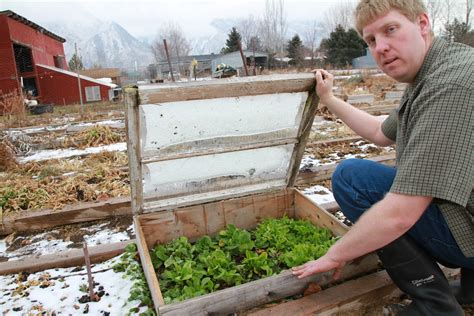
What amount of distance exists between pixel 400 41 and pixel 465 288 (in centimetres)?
137

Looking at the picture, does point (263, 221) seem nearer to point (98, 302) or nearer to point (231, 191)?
point (231, 191)

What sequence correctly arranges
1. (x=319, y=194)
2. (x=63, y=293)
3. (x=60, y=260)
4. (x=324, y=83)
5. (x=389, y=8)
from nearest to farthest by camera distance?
(x=389, y=8), (x=324, y=83), (x=63, y=293), (x=60, y=260), (x=319, y=194)

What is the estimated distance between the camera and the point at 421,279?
168cm

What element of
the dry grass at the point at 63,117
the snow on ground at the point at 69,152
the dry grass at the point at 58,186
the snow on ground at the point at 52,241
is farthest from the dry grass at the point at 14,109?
the snow on ground at the point at 52,241

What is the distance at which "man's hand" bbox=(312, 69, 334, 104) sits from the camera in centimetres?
219

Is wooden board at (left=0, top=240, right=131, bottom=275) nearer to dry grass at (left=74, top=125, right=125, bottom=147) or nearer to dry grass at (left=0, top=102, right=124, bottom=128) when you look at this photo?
dry grass at (left=74, top=125, right=125, bottom=147)

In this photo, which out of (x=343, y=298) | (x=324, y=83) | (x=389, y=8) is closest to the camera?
(x=389, y=8)

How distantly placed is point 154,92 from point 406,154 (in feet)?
4.09

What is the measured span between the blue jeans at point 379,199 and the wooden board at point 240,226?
0.36 meters

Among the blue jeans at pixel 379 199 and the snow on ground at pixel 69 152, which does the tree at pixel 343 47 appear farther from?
the blue jeans at pixel 379 199

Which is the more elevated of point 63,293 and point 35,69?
point 35,69

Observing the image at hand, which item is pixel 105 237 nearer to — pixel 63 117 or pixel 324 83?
pixel 324 83

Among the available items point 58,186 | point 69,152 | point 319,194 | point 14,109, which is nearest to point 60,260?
point 58,186

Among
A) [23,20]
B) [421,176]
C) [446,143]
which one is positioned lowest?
[421,176]
